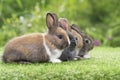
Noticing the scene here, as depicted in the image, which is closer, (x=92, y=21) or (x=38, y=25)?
(x=38, y=25)

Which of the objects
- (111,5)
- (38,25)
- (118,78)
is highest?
(111,5)

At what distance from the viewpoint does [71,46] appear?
608 cm

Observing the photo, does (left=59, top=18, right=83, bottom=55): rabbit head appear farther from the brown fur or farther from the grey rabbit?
the grey rabbit

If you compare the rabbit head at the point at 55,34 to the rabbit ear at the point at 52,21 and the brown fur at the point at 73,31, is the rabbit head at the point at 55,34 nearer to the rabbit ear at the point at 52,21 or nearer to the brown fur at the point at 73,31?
the rabbit ear at the point at 52,21

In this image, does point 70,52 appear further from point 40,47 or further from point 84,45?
point 40,47

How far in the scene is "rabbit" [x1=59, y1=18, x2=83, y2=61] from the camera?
19.8 ft

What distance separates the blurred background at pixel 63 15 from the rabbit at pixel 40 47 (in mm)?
3686

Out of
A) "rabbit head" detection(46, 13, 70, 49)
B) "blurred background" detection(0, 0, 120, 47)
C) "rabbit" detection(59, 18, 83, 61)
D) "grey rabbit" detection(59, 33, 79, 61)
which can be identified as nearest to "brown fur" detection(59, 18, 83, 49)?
"rabbit" detection(59, 18, 83, 61)

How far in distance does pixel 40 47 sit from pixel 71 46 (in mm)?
527

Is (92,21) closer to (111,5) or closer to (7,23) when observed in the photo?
(111,5)

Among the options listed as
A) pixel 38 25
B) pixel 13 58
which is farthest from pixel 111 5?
pixel 13 58

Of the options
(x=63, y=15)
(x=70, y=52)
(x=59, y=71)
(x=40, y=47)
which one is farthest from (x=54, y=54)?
(x=63, y=15)

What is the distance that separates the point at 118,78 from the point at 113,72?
0.27ft

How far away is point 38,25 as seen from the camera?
32.9ft
